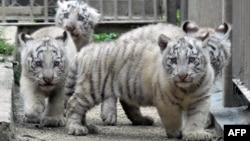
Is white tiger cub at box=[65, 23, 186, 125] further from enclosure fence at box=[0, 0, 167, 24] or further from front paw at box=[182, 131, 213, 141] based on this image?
enclosure fence at box=[0, 0, 167, 24]

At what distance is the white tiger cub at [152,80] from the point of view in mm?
7387

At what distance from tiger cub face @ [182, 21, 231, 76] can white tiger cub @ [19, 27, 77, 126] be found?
1.27 metres

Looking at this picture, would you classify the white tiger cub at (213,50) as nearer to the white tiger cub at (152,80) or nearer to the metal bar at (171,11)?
the white tiger cub at (152,80)

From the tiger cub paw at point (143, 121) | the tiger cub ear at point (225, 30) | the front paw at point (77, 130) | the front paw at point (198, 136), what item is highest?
the tiger cub ear at point (225, 30)

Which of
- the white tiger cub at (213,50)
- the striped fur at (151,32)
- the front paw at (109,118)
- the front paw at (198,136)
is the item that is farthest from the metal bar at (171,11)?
the front paw at (198,136)

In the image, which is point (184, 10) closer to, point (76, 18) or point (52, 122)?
point (76, 18)

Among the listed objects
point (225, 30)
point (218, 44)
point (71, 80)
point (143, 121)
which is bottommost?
point (143, 121)

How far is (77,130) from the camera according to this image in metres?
7.90

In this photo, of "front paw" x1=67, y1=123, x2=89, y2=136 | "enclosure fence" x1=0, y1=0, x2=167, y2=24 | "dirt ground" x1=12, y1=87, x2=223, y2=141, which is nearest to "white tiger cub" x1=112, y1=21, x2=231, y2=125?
"dirt ground" x1=12, y1=87, x2=223, y2=141

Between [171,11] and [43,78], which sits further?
[171,11]

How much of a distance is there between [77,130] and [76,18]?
3.85m

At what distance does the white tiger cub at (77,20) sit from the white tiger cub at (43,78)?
2494 millimetres

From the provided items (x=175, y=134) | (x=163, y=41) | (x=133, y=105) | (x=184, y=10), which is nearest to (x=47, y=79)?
(x=133, y=105)

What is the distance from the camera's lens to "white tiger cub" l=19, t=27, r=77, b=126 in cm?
841
